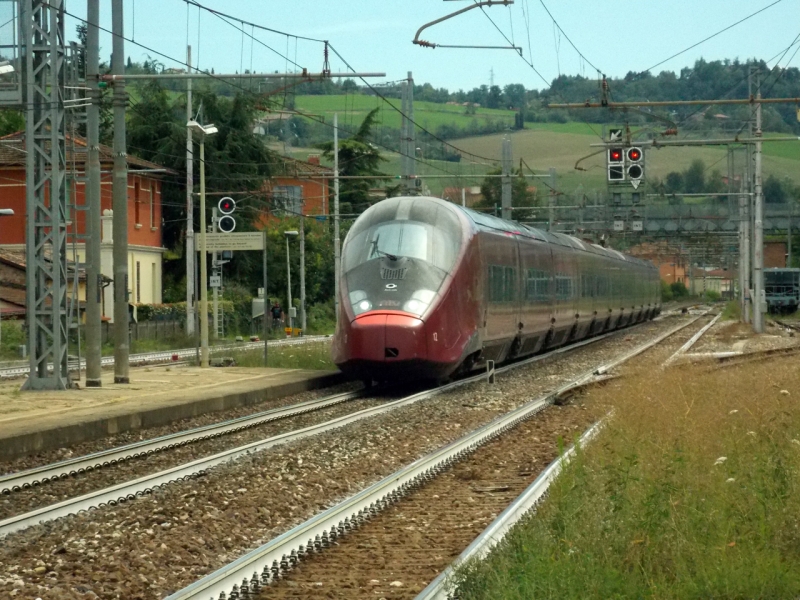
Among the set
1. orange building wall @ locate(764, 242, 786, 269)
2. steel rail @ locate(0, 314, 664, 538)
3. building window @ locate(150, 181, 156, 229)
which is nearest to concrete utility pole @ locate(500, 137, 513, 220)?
steel rail @ locate(0, 314, 664, 538)

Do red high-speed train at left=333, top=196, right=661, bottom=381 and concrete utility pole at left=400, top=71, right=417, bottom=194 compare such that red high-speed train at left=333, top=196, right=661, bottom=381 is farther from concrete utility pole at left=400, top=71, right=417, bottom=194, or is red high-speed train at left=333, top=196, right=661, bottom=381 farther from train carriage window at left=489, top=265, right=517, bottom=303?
concrete utility pole at left=400, top=71, right=417, bottom=194

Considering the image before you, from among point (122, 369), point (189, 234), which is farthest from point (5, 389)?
point (189, 234)

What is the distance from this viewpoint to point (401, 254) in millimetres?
19859

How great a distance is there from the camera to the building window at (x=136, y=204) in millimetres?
54744

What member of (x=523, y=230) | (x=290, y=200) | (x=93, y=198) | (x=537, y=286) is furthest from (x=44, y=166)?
(x=290, y=200)

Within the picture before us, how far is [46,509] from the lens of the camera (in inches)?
353

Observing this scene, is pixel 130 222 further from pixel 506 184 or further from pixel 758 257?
pixel 758 257

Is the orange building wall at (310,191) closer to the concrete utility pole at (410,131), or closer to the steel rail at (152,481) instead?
the concrete utility pole at (410,131)

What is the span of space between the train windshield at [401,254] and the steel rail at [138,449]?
2.02 m

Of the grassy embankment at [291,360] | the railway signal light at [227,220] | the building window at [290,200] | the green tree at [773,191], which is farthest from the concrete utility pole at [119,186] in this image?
the green tree at [773,191]

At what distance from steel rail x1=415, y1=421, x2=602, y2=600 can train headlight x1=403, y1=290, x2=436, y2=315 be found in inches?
308

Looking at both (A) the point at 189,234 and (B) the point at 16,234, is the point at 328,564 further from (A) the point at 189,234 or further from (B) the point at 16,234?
(B) the point at 16,234

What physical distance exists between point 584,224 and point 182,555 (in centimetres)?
5648

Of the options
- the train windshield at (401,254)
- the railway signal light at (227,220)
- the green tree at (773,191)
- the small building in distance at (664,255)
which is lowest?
the train windshield at (401,254)
